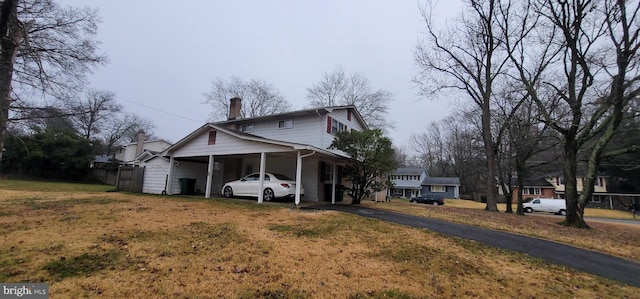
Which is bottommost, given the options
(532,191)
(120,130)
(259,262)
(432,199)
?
(432,199)

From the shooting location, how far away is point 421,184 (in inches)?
1900

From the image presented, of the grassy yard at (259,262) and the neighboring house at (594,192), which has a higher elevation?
the neighboring house at (594,192)

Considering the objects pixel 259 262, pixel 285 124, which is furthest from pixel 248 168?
pixel 259 262

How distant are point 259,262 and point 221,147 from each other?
33.4ft

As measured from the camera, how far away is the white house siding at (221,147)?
12.5 metres

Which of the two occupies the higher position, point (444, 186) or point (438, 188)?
point (444, 186)

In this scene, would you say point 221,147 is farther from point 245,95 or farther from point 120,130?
point 120,130

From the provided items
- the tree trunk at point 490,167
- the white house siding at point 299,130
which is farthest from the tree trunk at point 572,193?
the white house siding at point 299,130

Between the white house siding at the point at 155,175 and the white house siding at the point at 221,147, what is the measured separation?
2220 mm

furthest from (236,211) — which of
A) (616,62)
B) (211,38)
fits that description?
(211,38)

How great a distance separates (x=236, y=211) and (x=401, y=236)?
5922mm

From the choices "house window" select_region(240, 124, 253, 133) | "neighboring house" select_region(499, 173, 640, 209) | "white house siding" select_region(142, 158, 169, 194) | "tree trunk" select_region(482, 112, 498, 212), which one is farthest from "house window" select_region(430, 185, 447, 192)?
"white house siding" select_region(142, 158, 169, 194)

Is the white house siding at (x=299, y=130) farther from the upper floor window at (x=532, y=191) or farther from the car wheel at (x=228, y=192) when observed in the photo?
the upper floor window at (x=532, y=191)

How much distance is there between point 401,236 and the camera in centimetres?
714
